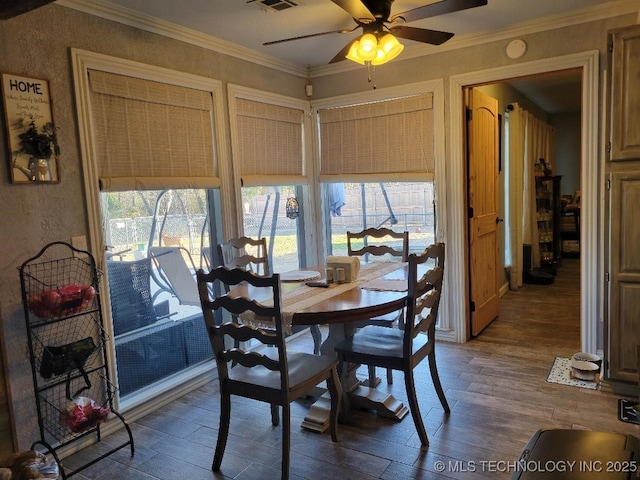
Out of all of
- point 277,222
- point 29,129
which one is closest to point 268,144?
point 277,222

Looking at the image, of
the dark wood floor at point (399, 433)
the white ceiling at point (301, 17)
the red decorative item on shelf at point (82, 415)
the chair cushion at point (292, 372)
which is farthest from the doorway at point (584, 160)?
the red decorative item on shelf at point (82, 415)

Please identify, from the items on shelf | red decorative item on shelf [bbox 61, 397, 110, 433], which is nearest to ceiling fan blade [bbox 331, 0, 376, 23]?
red decorative item on shelf [bbox 61, 397, 110, 433]

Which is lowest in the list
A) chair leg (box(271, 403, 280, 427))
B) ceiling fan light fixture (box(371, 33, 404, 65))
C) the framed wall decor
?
chair leg (box(271, 403, 280, 427))

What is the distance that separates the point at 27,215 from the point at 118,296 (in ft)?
2.54

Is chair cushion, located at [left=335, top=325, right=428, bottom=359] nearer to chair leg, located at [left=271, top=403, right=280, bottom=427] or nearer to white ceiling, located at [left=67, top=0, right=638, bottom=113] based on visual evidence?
chair leg, located at [left=271, top=403, right=280, bottom=427]

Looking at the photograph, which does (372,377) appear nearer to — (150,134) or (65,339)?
(65,339)

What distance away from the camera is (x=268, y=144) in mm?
4027

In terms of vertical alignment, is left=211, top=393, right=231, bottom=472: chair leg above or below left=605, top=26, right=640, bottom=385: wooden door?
below

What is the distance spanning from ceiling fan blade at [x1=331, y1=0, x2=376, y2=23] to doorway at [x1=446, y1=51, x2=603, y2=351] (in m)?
1.53

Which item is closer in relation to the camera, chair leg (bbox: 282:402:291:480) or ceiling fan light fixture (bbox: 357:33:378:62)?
chair leg (bbox: 282:402:291:480)

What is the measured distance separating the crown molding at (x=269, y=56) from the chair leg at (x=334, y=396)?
2.38m

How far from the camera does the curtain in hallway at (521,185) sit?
593 centimetres

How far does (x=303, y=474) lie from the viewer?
2266 mm

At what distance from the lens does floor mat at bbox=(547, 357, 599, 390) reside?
121 inches
